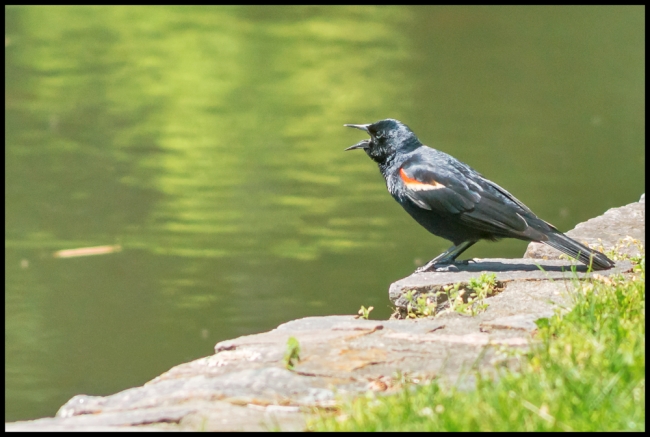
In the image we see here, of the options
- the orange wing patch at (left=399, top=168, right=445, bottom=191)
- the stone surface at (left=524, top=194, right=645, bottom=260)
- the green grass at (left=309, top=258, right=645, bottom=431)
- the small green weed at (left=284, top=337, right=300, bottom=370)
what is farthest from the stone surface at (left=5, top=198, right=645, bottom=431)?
the stone surface at (left=524, top=194, right=645, bottom=260)

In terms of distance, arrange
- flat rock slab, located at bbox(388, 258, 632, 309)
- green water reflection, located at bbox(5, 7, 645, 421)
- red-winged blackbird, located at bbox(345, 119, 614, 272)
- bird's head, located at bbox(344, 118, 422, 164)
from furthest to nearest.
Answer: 1. green water reflection, located at bbox(5, 7, 645, 421)
2. bird's head, located at bbox(344, 118, 422, 164)
3. red-winged blackbird, located at bbox(345, 119, 614, 272)
4. flat rock slab, located at bbox(388, 258, 632, 309)

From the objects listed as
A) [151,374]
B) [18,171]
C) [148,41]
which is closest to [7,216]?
[18,171]

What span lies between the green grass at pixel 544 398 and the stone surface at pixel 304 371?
0.58 feet

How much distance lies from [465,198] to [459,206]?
5 centimetres

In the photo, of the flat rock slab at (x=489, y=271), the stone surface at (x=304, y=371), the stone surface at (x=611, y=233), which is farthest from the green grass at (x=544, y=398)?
the stone surface at (x=611, y=233)

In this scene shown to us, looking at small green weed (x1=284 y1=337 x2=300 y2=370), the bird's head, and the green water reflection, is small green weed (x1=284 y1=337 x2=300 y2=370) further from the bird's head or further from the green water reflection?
the green water reflection

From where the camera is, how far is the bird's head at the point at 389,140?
637cm

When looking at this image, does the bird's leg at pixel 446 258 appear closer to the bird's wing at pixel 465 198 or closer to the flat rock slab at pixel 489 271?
the flat rock slab at pixel 489 271

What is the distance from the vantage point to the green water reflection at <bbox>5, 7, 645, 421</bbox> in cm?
912

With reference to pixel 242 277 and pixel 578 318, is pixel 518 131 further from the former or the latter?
pixel 578 318

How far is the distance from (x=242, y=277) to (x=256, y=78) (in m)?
9.13

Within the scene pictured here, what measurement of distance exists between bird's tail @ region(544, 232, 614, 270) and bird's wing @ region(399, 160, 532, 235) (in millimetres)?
188

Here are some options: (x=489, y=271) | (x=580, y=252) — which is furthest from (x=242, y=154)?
(x=580, y=252)

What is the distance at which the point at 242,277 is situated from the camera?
391 inches
